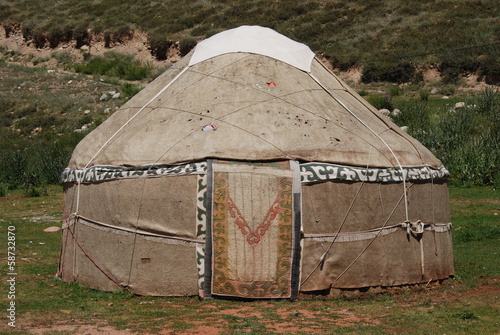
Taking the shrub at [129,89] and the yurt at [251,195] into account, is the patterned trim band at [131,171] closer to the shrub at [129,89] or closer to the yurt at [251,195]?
the yurt at [251,195]

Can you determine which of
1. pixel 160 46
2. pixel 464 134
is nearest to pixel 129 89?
pixel 160 46

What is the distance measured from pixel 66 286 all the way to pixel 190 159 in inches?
74.1

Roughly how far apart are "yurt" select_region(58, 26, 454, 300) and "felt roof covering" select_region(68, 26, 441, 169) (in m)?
0.02

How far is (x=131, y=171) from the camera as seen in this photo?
7.11 metres

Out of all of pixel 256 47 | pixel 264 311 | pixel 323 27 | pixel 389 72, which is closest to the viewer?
pixel 264 311

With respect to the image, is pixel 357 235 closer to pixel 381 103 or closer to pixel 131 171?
pixel 131 171

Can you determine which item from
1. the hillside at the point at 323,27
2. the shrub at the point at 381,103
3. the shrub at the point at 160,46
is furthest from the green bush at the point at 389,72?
the shrub at the point at 160,46

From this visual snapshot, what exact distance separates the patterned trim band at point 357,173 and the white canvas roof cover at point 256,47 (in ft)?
4.77

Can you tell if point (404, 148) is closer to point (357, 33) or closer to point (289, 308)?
point (289, 308)

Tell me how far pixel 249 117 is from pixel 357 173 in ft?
3.56

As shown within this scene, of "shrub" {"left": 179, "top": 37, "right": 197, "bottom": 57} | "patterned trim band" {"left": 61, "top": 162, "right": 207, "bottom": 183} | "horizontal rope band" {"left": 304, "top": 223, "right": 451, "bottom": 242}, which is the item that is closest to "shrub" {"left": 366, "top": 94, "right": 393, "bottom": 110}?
"shrub" {"left": 179, "top": 37, "right": 197, "bottom": 57}

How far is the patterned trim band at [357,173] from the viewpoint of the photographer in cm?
688

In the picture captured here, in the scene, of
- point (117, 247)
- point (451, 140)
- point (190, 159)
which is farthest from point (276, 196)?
point (451, 140)

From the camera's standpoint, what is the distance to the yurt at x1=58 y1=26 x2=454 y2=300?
6781mm
